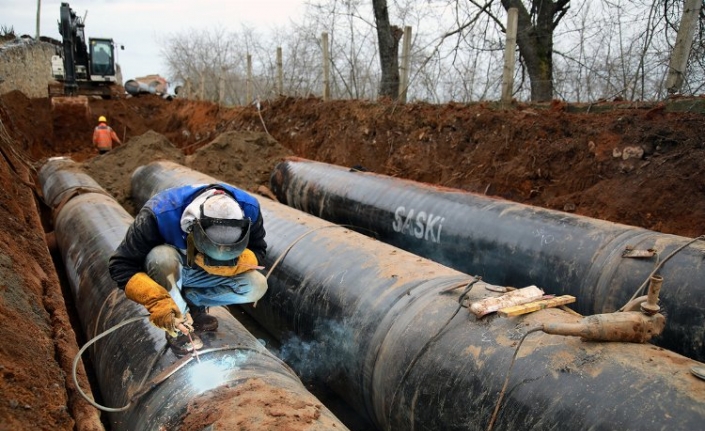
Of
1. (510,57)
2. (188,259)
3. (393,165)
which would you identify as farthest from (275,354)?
(510,57)

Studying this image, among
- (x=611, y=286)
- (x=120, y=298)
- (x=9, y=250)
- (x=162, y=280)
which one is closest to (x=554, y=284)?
(x=611, y=286)

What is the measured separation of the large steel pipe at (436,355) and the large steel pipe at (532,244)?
113cm

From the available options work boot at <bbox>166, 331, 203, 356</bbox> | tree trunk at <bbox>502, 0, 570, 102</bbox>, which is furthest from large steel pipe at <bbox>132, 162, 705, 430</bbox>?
tree trunk at <bbox>502, 0, 570, 102</bbox>

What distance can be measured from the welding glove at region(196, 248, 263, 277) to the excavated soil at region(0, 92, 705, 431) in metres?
1.05

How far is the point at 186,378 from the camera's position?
9.02 feet

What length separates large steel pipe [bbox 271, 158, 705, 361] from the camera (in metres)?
3.42

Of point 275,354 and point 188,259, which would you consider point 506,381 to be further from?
point 275,354

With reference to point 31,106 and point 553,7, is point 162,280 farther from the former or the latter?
point 31,106

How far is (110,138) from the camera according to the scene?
1347 cm

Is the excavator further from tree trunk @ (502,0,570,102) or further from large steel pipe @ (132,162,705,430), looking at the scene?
large steel pipe @ (132,162,705,430)

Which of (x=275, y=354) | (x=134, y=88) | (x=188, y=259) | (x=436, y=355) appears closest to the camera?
(x=436, y=355)

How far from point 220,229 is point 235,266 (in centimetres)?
37

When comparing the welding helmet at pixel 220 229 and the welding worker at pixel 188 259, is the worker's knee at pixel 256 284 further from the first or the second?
the welding helmet at pixel 220 229

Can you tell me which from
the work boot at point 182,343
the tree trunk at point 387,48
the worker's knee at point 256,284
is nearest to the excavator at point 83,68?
the tree trunk at point 387,48
